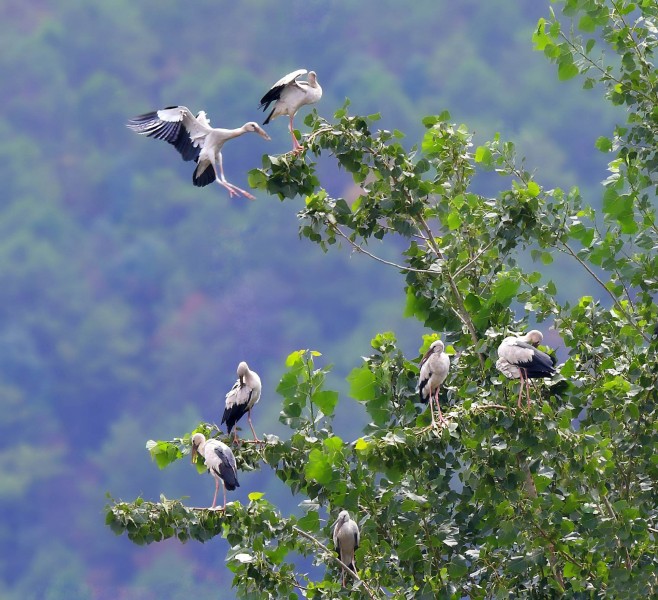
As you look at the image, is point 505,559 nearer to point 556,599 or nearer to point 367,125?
point 556,599

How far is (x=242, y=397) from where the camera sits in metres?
8.84

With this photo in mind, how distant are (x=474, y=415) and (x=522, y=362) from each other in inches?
17.6

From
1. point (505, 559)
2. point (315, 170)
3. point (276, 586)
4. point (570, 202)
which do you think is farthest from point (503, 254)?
point (276, 586)

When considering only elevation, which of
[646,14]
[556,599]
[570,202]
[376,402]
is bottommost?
[556,599]

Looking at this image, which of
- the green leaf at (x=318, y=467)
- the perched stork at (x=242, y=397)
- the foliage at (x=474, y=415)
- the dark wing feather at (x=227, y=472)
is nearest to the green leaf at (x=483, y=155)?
the foliage at (x=474, y=415)

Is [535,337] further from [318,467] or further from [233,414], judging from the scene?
[233,414]

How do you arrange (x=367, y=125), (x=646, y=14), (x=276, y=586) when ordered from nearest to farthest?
(x=276, y=586), (x=367, y=125), (x=646, y=14)

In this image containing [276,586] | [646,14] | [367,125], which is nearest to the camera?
[276,586]

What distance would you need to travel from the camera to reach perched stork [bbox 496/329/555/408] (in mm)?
7387

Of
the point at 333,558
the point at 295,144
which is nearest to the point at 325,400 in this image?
the point at 333,558

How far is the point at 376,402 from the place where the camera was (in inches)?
331

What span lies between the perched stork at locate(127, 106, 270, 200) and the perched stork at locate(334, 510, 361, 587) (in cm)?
261

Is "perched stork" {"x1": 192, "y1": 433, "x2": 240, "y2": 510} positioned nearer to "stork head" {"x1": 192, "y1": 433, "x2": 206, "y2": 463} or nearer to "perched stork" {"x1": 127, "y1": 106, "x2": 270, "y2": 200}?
"stork head" {"x1": 192, "y1": 433, "x2": 206, "y2": 463}

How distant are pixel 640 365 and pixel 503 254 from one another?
3.93 feet
